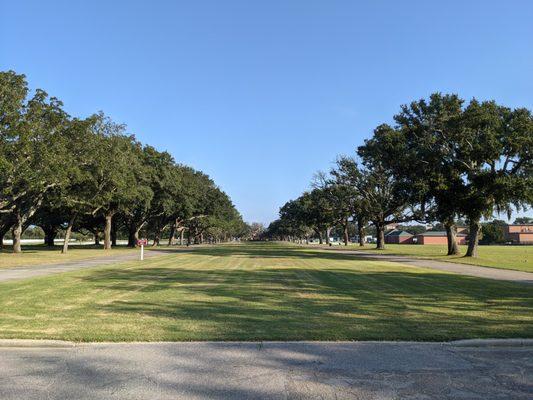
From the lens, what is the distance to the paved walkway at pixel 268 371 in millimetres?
5695

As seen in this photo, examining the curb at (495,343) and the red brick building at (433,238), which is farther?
the red brick building at (433,238)

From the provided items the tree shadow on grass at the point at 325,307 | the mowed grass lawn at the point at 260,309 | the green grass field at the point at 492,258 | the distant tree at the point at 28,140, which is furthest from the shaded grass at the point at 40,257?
the green grass field at the point at 492,258

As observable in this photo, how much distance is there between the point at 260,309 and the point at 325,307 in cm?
170

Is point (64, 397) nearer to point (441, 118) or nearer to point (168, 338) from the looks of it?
point (168, 338)

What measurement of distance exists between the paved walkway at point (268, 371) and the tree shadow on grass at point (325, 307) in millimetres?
837

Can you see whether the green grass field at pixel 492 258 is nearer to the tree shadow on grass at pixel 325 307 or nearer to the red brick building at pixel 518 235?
the tree shadow on grass at pixel 325 307

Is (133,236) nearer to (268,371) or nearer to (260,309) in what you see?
(260,309)

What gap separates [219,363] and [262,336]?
1815mm

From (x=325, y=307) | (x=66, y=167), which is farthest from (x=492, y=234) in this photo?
(x=325, y=307)

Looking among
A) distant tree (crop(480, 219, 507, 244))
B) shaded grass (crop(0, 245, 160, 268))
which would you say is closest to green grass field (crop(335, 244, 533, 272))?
shaded grass (crop(0, 245, 160, 268))

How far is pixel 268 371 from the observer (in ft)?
21.5

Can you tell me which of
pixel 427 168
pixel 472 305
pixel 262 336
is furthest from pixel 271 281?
pixel 427 168

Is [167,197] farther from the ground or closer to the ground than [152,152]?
closer to the ground

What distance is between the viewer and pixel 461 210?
36312mm
